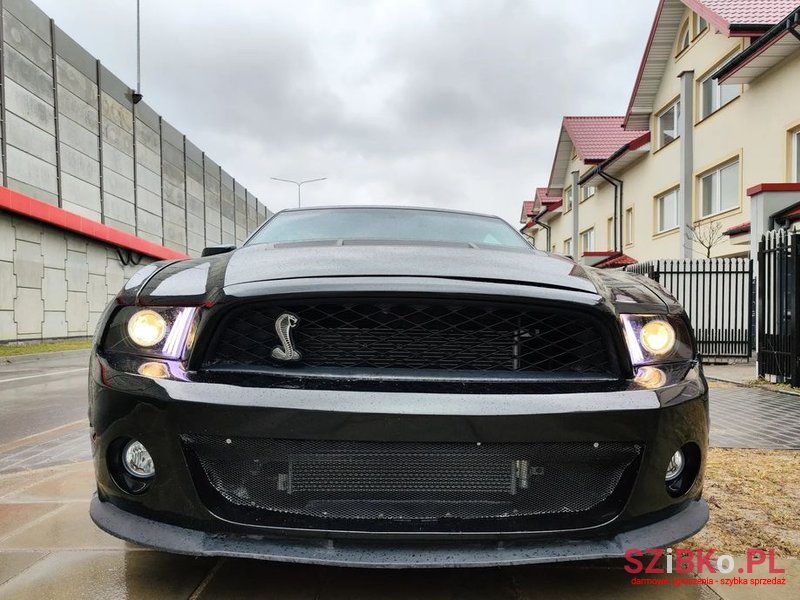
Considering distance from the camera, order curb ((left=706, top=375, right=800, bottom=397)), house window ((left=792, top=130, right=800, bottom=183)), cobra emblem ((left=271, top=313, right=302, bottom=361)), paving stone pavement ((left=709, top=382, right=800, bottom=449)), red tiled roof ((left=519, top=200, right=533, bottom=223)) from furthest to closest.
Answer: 1. red tiled roof ((left=519, top=200, right=533, bottom=223))
2. house window ((left=792, top=130, right=800, bottom=183))
3. curb ((left=706, top=375, right=800, bottom=397))
4. paving stone pavement ((left=709, top=382, right=800, bottom=449))
5. cobra emblem ((left=271, top=313, right=302, bottom=361))

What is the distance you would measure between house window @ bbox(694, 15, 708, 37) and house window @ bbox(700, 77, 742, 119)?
1.34m

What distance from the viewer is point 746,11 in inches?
497

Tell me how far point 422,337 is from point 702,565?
133 centimetres

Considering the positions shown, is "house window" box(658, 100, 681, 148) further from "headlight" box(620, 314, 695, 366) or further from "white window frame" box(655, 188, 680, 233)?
"headlight" box(620, 314, 695, 366)

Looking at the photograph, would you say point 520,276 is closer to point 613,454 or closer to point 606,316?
point 606,316

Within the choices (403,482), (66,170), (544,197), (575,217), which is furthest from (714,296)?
(544,197)

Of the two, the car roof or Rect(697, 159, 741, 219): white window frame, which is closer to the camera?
the car roof

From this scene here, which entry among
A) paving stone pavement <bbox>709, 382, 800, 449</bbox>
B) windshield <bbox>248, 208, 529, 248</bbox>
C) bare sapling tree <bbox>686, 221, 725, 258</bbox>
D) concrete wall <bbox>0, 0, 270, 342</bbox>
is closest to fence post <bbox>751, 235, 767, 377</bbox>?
paving stone pavement <bbox>709, 382, 800, 449</bbox>

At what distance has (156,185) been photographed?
22.7 m

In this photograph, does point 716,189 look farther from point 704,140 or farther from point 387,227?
point 387,227

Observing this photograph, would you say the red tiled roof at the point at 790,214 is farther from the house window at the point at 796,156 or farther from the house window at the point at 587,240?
the house window at the point at 587,240

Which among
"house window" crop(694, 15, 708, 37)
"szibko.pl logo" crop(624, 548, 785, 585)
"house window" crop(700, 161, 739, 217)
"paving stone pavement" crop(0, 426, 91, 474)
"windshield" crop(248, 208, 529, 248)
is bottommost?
"paving stone pavement" crop(0, 426, 91, 474)

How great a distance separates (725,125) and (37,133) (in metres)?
16.6

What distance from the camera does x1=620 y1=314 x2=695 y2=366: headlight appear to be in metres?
1.75
